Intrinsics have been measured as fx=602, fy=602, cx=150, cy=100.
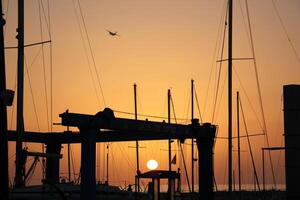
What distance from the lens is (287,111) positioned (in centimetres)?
1625

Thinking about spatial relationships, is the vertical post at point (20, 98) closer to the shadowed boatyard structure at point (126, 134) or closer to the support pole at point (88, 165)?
the shadowed boatyard structure at point (126, 134)

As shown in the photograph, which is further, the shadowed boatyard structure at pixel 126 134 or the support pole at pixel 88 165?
the support pole at pixel 88 165

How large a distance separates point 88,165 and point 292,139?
9276mm

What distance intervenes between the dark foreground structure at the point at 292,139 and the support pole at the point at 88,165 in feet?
28.6

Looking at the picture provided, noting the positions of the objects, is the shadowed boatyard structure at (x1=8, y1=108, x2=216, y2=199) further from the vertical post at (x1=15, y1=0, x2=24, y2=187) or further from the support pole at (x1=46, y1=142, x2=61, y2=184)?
the support pole at (x1=46, y1=142, x2=61, y2=184)

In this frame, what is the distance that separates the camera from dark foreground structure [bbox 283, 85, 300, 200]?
52.2 ft

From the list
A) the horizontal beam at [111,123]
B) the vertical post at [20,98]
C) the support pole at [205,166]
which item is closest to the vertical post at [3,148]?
the horizontal beam at [111,123]

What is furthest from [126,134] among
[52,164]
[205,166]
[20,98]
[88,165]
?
[52,164]

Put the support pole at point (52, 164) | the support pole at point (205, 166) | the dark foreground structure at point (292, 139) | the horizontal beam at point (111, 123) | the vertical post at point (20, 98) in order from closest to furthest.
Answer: the dark foreground structure at point (292, 139) → the horizontal beam at point (111, 123) → the vertical post at point (20, 98) → the support pole at point (205, 166) → the support pole at point (52, 164)

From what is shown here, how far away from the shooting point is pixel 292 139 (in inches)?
631

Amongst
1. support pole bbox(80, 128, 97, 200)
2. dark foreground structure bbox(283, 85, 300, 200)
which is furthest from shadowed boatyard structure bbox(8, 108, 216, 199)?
dark foreground structure bbox(283, 85, 300, 200)

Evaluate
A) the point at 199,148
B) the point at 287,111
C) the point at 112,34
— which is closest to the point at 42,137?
the point at 112,34

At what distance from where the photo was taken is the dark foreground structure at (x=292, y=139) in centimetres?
1591

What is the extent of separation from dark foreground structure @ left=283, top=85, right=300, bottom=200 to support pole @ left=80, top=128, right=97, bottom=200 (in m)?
8.71
